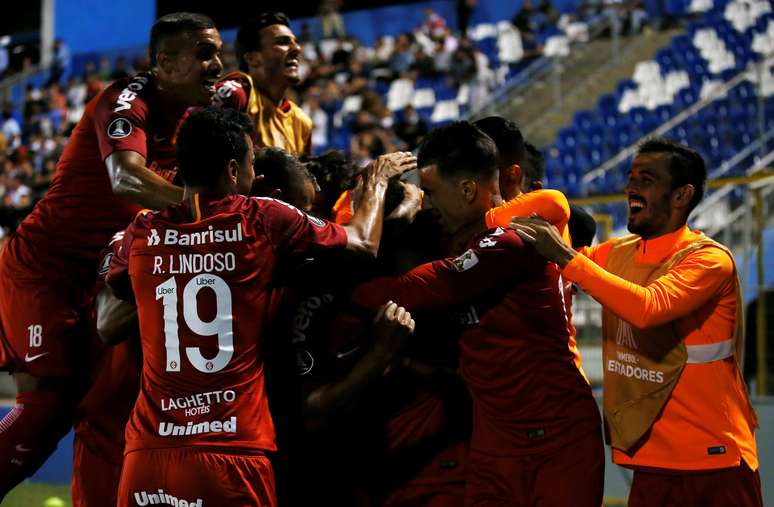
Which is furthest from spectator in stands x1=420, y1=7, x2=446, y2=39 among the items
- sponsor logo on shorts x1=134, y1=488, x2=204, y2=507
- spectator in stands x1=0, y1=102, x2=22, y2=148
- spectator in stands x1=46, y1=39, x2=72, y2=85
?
sponsor logo on shorts x1=134, y1=488, x2=204, y2=507

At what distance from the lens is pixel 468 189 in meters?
3.93

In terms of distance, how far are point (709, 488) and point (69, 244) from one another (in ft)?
9.53

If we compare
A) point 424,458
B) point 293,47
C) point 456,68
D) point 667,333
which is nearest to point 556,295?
point 667,333

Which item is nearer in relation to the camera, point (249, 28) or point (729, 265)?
point (729, 265)

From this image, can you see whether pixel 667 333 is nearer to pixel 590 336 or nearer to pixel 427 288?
pixel 427 288

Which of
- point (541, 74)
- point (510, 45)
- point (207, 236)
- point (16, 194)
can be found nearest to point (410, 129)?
point (541, 74)

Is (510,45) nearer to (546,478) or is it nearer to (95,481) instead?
(95,481)

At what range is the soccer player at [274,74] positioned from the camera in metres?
5.67

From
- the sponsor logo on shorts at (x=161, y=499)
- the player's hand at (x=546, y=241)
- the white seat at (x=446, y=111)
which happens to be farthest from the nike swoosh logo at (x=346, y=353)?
the white seat at (x=446, y=111)

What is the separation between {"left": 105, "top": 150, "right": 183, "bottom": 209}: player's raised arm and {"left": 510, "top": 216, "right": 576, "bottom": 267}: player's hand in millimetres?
1322

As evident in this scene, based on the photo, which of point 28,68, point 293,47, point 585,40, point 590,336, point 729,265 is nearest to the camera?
point 729,265

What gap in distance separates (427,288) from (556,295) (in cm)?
54

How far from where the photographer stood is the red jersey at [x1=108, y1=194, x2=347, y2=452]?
11.0 feet

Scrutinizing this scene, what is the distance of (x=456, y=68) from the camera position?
56.1 ft
